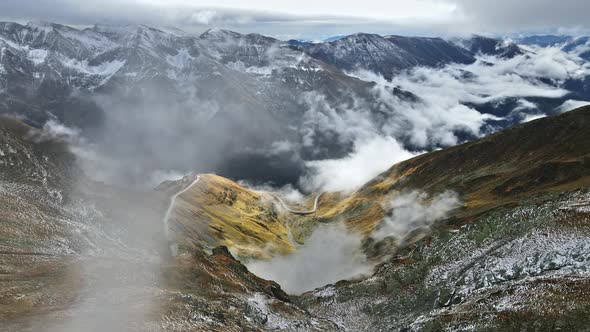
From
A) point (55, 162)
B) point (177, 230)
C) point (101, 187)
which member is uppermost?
point (55, 162)

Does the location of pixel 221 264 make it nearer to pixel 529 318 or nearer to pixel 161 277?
pixel 161 277

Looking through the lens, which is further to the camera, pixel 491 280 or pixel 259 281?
pixel 259 281

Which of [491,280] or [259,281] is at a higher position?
[491,280]

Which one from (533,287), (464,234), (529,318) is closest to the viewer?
(529,318)

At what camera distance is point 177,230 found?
164 m

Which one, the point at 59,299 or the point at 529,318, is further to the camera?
the point at 59,299

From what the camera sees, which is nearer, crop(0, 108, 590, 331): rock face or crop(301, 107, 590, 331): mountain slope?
crop(301, 107, 590, 331): mountain slope

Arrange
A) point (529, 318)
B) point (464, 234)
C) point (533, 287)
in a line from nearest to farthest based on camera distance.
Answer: point (529, 318), point (533, 287), point (464, 234)

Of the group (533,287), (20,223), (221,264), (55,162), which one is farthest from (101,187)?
(533,287)

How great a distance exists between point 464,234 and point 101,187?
470 ft

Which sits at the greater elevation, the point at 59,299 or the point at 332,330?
the point at 59,299

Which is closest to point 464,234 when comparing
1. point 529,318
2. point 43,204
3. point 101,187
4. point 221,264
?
point 529,318

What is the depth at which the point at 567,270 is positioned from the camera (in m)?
63.2

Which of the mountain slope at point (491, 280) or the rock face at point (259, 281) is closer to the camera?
the mountain slope at point (491, 280)
